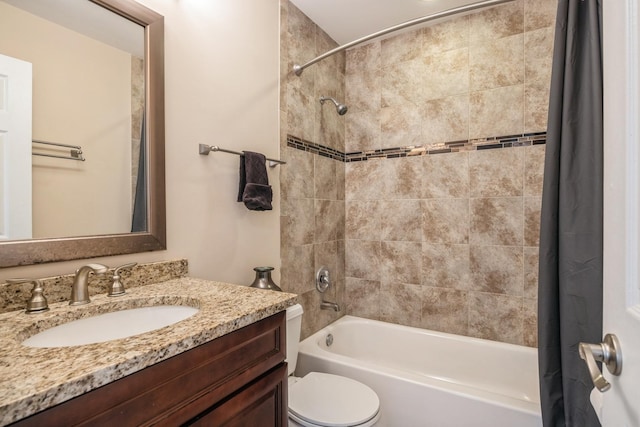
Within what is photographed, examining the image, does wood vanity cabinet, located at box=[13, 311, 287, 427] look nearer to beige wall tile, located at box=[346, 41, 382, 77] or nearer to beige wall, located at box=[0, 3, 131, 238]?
beige wall, located at box=[0, 3, 131, 238]

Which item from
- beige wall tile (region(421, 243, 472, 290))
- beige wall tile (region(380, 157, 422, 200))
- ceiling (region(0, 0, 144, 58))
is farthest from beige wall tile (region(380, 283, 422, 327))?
ceiling (region(0, 0, 144, 58))

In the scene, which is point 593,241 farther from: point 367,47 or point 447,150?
point 367,47

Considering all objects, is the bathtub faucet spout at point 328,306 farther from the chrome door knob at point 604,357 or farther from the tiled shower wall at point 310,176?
the chrome door knob at point 604,357

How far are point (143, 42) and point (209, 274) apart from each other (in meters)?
0.98

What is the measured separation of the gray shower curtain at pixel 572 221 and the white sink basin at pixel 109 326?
1268mm

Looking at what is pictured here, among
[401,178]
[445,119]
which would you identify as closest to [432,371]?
[401,178]

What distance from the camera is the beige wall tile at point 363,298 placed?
8.21ft

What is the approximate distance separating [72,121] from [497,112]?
222cm

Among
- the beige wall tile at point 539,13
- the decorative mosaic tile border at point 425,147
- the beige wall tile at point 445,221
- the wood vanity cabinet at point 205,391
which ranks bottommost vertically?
the wood vanity cabinet at point 205,391

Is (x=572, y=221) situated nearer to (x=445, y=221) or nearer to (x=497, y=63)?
(x=445, y=221)

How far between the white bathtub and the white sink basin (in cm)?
107

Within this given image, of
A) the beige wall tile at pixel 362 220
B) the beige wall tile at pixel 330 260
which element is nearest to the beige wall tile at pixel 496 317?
the beige wall tile at pixel 362 220

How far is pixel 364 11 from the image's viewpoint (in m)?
2.13

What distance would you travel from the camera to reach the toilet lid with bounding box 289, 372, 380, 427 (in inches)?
52.0
